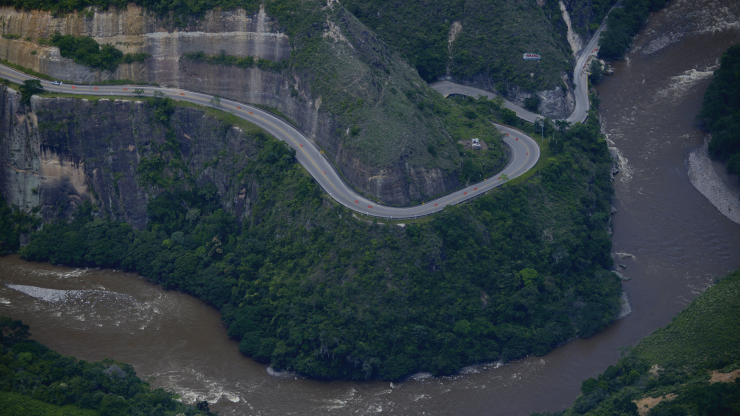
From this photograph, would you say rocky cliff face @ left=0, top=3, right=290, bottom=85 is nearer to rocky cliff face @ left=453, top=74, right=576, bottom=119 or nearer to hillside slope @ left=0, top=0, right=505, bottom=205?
hillside slope @ left=0, top=0, right=505, bottom=205

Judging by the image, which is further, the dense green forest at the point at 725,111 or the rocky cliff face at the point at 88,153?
the dense green forest at the point at 725,111

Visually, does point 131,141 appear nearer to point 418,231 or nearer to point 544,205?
point 418,231

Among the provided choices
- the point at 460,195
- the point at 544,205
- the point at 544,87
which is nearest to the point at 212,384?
the point at 460,195

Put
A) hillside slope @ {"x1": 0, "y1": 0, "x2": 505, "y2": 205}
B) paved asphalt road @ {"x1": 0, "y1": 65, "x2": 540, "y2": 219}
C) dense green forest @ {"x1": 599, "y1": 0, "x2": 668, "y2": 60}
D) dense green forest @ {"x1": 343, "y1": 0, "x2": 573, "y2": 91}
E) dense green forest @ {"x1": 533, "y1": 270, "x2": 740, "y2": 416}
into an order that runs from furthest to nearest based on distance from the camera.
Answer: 1. dense green forest @ {"x1": 599, "y1": 0, "x2": 668, "y2": 60}
2. dense green forest @ {"x1": 343, "y1": 0, "x2": 573, "y2": 91}
3. hillside slope @ {"x1": 0, "y1": 0, "x2": 505, "y2": 205}
4. paved asphalt road @ {"x1": 0, "y1": 65, "x2": 540, "y2": 219}
5. dense green forest @ {"x1": 533, "y1": 270, "x2": 740, "y2": 416}

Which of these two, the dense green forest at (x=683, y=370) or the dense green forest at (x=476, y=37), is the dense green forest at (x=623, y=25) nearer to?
the dense green forest at (x=476, y=37)

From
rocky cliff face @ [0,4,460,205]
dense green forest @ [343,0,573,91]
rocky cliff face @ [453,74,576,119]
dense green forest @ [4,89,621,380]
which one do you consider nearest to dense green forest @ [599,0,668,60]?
dense green forest @ [343,0,573,91]

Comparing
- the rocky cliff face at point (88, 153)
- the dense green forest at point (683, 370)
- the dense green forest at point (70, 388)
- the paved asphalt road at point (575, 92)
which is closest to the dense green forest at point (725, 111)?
the paved asphalt road at point (575, 92)
